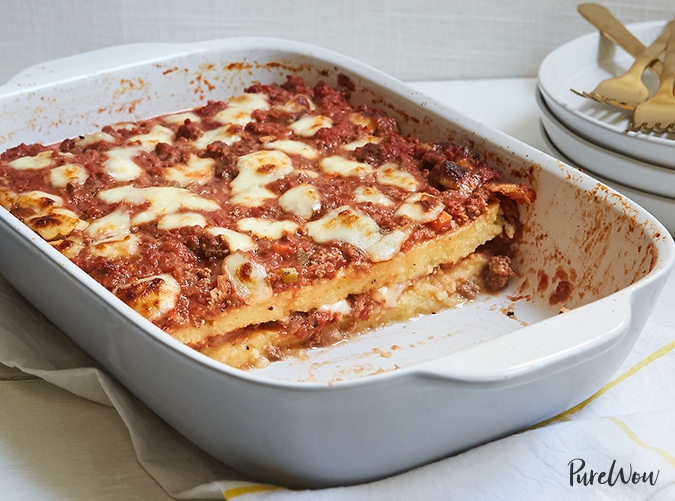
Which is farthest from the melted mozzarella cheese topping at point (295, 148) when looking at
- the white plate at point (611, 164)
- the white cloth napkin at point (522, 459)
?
the white cloth napkin at point (522, 459)

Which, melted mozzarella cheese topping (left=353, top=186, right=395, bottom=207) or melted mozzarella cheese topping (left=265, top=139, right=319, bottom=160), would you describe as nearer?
melted mozzarella cheese topping (left=353, top=186, right=395, bottom=207)

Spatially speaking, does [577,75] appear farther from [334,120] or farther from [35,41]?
[35,41]

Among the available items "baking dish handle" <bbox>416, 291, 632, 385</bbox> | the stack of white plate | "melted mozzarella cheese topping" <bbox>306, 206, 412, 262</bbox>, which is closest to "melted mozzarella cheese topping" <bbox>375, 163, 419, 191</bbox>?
"melted mozzarella cheese topping" <bbox>306, 206, 412, 262</bbox>

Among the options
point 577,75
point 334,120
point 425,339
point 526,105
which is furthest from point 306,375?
point 526,105

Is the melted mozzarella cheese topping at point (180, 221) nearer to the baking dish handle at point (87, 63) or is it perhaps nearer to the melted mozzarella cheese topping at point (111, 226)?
the melted mozzarella cheese topping at point (111, 226)

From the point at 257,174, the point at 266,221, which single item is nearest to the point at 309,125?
the point at 257,174

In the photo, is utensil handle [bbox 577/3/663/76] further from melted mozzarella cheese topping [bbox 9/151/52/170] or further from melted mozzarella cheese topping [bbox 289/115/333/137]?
melted mozzarella cheese topping [bbox 9/151/52/170]
